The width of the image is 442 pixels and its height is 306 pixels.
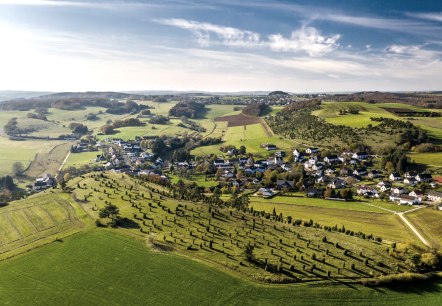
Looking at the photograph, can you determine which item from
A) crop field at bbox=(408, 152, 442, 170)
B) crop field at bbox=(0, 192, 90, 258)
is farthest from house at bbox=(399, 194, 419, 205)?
crop field at bbox=(0, 192, 90, 258)

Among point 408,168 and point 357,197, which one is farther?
point 408,168

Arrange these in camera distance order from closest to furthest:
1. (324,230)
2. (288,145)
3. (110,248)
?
(110,248), (324,230), (288,145)

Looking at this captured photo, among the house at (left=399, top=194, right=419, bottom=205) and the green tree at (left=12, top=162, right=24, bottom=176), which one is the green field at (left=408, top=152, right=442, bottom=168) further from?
the green tree at (left=12, top=162, right=24, bottom=176)

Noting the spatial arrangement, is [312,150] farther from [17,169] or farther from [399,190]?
[17,169]

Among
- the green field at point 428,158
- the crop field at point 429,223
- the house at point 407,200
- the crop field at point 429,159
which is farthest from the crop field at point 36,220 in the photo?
the green field at point 428,158

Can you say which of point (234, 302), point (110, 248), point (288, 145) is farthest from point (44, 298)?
point (288, 145)

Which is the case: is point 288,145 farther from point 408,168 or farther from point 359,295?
point 359,295
